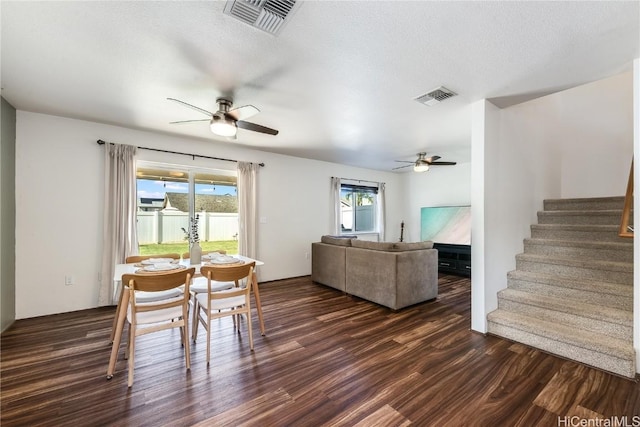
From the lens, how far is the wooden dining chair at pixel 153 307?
1.96 metres

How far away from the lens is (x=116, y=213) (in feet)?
11.9

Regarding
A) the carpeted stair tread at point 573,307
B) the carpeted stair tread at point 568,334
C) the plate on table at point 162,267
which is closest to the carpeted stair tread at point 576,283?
the carpeted stair tread at point 573,307

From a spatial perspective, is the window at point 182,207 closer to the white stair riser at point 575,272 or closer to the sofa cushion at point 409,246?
the sofa cushion at point 409,246

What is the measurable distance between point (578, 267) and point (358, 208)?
4645 millimetres

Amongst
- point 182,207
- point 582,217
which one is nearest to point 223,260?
point 182,207

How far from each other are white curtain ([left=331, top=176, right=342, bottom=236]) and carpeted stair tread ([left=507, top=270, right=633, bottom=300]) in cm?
355

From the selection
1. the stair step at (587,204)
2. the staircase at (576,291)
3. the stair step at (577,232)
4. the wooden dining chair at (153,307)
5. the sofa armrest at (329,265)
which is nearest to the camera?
the wooden dining chair at (153,307)

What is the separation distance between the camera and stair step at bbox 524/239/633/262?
275 centimetres

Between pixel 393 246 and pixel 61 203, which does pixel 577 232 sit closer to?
pixel 393 246

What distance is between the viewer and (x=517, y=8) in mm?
1567

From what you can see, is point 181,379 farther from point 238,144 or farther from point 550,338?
point 238,144

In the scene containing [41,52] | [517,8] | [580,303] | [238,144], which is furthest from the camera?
[238,144]

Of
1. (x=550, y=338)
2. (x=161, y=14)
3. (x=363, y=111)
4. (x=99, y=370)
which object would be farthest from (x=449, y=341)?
(x=161, y=14)

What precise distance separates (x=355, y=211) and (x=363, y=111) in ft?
13.2
